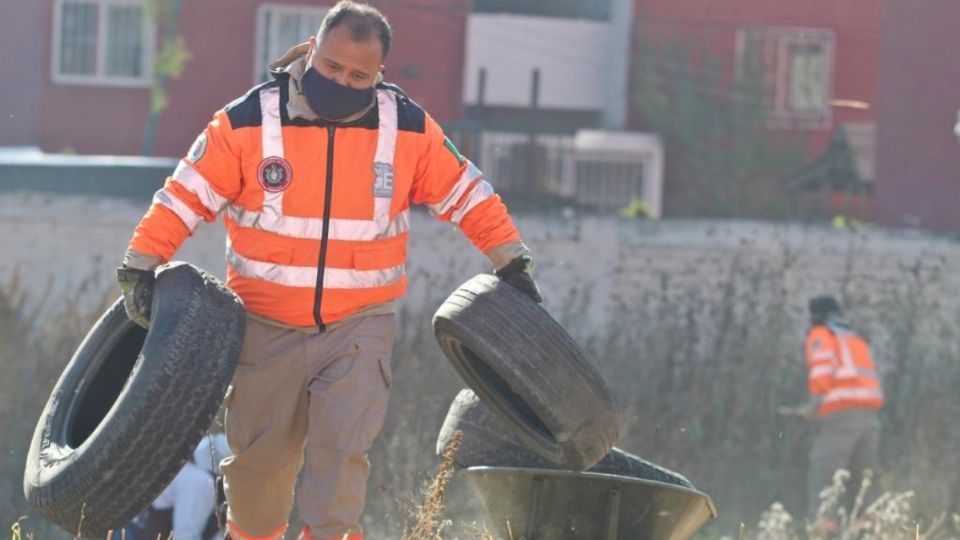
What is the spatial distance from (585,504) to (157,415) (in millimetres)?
1410

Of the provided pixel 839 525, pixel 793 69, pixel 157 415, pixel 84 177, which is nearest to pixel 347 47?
pixel 157 415

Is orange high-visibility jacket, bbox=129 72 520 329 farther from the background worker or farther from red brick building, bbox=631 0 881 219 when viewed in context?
red brick building, bbox=631 0 881 219

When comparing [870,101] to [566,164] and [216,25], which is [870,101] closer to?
[566,164]

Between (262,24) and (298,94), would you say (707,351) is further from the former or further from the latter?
(262,24)

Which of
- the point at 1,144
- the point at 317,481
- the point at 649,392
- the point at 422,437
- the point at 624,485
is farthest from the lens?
the point at 1,144

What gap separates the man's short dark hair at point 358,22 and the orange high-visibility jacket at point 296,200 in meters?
0.20

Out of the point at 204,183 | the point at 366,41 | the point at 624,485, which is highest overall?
the point at 366,41

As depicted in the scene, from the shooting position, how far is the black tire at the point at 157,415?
15.5 feet

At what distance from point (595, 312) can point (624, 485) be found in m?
9.60

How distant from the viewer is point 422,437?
42.3 feet

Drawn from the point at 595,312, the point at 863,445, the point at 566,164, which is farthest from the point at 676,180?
the point at 863,445

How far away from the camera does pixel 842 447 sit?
1287 centimetres

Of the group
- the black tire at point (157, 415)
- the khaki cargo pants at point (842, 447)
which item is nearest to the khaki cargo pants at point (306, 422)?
the black tire at point (157, 415)

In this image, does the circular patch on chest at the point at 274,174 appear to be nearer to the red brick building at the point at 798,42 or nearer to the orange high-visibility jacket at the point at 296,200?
the orange high-visibility jacket at the point at 296,200
